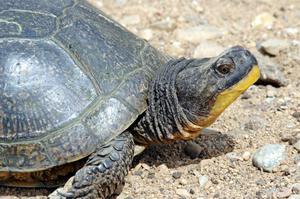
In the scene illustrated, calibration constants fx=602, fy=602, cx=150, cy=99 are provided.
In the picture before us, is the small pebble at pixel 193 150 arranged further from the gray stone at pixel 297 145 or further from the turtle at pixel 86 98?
the gray stone at pixel 297 145

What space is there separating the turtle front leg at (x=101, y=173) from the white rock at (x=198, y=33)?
2.54 m

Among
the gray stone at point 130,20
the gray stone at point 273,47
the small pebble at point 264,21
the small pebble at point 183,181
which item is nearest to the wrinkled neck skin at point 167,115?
the small pebble at point 183,181

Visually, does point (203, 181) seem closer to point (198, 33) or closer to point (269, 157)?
point (269, 157)

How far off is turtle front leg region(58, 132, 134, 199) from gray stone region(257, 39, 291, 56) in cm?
250

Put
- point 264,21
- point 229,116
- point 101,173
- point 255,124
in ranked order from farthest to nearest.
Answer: point 264,21 < point 229,116 < point 255,124 < point 101,173

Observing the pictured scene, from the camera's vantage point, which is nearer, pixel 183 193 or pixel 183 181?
pixel 183 193

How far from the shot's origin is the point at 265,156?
4.55m

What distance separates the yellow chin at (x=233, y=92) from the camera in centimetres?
430

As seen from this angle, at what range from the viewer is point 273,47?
6.16 meters

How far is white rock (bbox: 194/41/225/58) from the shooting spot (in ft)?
20.2

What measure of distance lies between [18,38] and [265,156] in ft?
6.71

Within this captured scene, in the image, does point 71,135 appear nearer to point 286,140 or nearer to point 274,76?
point 286,140

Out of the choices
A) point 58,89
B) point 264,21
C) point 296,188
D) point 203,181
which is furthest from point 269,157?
point 264,21

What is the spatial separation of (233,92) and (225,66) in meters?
0.20
